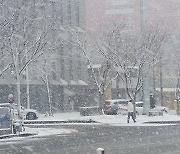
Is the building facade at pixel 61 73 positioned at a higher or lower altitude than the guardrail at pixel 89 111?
higher

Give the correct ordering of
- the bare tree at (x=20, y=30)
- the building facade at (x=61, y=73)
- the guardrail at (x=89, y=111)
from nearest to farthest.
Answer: the bare tree at (x=20, y=30), the guardrail at (x=89, y=111), the building facade at (x=61, y=73)

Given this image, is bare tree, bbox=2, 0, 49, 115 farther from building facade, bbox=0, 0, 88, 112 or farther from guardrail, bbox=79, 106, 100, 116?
building facade, bbox=0, 0, 88, 112

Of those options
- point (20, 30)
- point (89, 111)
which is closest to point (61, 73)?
point (89, 111)

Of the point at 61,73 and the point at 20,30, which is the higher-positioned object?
the point at 20,30

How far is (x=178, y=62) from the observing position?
5291 centimetres

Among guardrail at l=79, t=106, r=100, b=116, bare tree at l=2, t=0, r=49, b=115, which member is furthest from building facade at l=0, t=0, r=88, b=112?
bare tree at l=2, t=0, r=49, b=115

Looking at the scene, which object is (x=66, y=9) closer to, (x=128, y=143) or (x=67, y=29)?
(x=67, y=29)

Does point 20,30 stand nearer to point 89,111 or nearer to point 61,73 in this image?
point 89,111

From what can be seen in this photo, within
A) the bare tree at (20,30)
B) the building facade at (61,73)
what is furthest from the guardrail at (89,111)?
the bare tree at (20,30)

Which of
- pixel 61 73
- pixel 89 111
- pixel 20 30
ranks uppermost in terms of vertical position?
pixel 20 30

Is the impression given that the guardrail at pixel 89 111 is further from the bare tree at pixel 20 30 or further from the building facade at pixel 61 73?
the bare tree at pixel 20 30

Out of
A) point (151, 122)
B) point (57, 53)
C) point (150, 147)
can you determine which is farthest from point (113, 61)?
point (150, 147)

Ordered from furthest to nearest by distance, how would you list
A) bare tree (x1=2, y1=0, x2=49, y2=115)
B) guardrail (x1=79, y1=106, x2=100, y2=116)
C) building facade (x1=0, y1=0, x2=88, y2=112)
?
1. building facade (x1=0, y1=0, x2=88, y2=112)
2. guardrail (x1=79, y1=106, x2=100, y2=116)
3. bare tree (x1=2, y1=0, x2=49, y2=115)

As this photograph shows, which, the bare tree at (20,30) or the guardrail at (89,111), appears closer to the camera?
the bare tree at (20,30)
